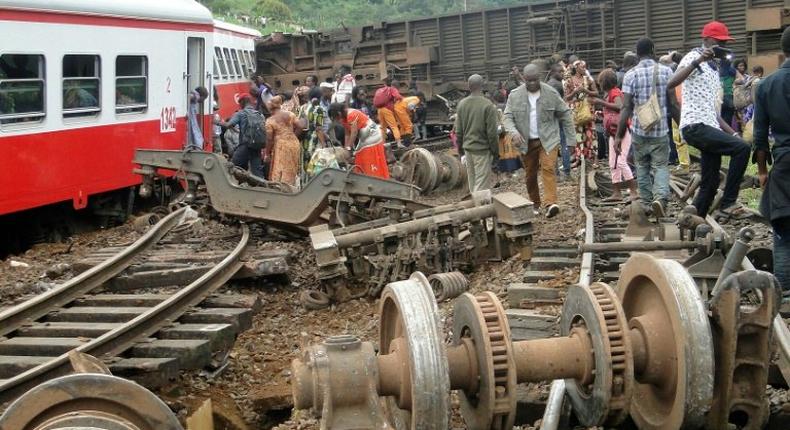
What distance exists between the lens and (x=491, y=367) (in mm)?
3381

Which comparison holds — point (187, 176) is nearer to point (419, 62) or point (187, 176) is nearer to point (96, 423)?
point (96, 423)

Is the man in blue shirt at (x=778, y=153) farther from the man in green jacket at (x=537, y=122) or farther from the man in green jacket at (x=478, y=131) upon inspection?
the man in green jacket at (x=478, y=131)

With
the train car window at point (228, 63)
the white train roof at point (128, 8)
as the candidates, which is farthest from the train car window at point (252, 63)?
the white train roof at point (128, 8)

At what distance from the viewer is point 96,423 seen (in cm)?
331

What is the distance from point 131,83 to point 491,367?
10.6m

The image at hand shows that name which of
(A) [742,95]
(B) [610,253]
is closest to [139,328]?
(B) [610,253]

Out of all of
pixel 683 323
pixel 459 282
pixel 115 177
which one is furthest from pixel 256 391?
pixel 115 177

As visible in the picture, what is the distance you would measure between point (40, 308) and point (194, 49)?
28.2ft

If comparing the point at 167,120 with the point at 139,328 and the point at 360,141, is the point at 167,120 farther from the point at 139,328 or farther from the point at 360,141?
the point at 139,328

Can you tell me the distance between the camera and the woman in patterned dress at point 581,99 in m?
14.2

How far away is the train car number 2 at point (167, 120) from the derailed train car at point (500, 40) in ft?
34.1

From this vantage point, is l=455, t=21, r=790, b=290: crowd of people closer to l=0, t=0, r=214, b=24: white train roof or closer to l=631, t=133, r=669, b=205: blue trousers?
l=631, t=133, r=669, b=205: blue trousers

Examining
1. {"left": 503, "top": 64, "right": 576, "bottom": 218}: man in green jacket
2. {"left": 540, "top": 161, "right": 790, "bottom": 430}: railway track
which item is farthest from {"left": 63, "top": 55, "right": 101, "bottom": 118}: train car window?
{"left": 540, "top": 161, "right": 790, "bottom": 430}: railway track

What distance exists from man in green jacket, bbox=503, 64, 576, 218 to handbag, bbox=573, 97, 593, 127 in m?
3.55
